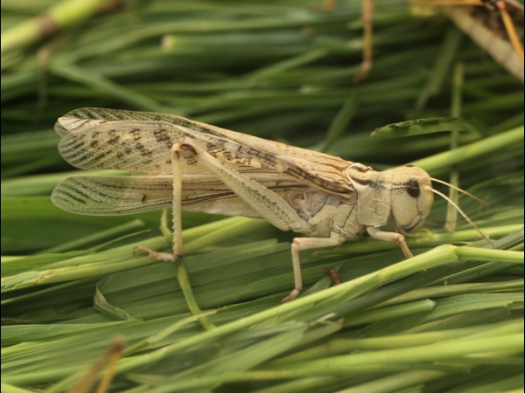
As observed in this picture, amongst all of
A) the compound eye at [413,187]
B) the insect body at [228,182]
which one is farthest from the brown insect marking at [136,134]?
the compound eye at [413,187]

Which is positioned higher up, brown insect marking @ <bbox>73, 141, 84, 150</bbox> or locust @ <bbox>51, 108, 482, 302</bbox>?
brown insect marking @ <bbox>73, 141, 84, 150</bbox>

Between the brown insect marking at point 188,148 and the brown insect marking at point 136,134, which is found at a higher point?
the brown insect marking at point 136,134

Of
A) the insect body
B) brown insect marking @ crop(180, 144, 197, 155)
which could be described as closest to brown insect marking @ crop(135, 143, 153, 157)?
the insect body

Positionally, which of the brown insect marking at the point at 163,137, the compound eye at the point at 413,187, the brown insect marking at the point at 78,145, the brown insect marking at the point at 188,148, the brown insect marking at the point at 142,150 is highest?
the brown insect marking at the point at 78,145

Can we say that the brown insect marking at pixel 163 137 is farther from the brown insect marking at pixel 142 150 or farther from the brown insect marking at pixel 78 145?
the brown insect marking at pixel 78 145

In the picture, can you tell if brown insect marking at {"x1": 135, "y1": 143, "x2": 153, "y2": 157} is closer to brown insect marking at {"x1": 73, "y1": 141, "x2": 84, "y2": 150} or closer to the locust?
the locust

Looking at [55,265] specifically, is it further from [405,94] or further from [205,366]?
[405,94]

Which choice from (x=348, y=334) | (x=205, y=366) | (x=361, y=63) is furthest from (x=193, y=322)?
(x=361, y=63)

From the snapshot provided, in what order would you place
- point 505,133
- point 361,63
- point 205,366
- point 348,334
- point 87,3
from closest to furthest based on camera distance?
point 205,366
point 348,334
point 505,133
point 361,63
point 87,3
